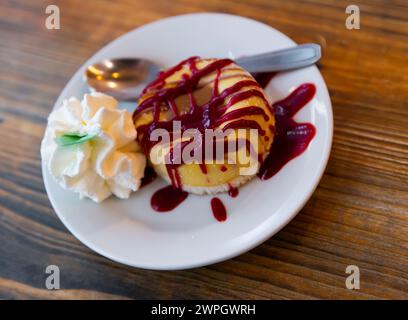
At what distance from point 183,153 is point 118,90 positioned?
0.46 meters

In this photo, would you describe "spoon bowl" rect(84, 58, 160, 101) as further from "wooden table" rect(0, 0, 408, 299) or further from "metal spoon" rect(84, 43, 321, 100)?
"wooden table" rect(0, 0, 408, 299)

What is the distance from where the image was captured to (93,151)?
127cm

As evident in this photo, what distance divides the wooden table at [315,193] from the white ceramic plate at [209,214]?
12 cm

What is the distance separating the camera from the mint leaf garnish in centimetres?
122

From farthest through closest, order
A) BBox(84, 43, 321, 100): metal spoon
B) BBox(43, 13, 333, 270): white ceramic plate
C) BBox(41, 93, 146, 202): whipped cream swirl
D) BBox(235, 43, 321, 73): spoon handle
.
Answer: BBox(84, 43, 321, 100): metal spoon
BBox(235, 43, 321, 73): spoon handle
BBox(41, 93, 146, 202): whipped cream swirl
BBox(43, 13, 333, 270): white ceramic plate

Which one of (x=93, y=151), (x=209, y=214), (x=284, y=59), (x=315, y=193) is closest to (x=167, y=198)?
(x=209, y=214)

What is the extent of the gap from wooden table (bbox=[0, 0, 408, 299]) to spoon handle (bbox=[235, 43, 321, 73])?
19 centimetres

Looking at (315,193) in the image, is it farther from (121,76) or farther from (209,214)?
(121,76)

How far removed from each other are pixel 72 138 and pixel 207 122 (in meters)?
0.37

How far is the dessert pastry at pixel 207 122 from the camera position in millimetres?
1225

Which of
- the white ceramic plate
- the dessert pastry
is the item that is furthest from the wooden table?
the dessert pastry

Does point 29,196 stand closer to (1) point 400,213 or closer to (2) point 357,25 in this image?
(1) point 400,213

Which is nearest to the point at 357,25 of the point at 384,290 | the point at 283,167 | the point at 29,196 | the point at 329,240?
the point at 283,167

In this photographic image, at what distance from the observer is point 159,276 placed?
49.3 inches
